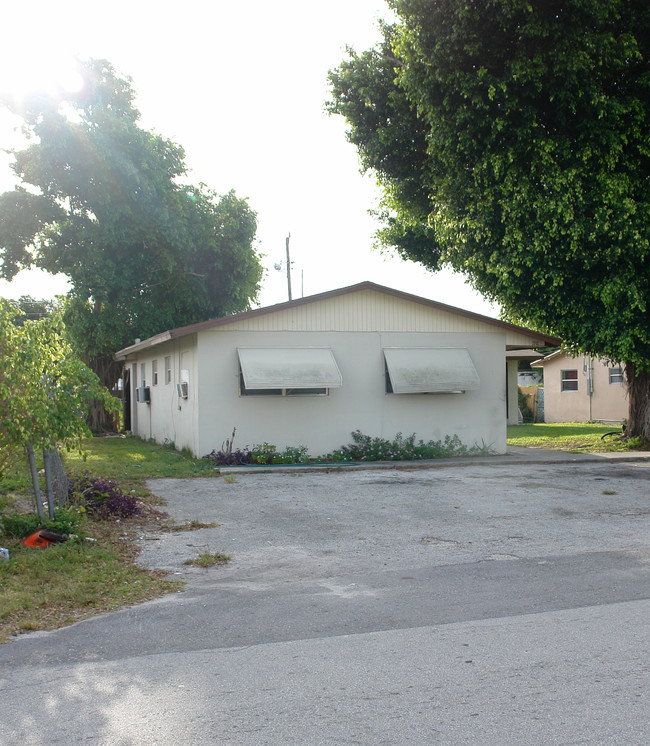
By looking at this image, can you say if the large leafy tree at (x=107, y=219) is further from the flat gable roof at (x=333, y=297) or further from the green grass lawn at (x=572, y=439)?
the green grass lawn at (x=572, y=439)

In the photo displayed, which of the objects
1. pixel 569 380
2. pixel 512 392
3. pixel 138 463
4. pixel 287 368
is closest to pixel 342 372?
pixel 287 368

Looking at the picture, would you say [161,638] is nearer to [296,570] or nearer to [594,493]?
[296,570]

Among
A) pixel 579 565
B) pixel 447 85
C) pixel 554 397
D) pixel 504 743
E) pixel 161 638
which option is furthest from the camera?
pixel 554 397

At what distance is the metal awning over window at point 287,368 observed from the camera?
1612 centimetres

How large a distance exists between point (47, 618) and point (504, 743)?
3754 millimetres

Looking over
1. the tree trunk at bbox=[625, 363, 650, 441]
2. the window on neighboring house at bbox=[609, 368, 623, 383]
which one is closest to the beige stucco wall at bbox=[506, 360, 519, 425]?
the window on neighboring house at bbox=[609, 368, 623, 383]

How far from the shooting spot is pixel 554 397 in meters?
33.3

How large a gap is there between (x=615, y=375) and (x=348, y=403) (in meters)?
16.5

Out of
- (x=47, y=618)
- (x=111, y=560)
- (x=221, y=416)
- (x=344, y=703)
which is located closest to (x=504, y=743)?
(x=344, y=703)

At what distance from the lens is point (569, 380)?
32656 mm

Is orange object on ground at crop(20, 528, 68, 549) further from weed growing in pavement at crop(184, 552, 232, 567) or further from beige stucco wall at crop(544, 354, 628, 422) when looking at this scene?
beige stucco wall at crop(544, 354, 628, 422)

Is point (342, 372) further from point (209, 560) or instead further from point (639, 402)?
point (209, 560)

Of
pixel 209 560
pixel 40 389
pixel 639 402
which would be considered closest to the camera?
pixel 209 560

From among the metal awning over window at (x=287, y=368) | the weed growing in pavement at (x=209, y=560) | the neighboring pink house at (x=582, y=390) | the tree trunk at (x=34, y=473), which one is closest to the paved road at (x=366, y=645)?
the weed growing in pavement at (x=209, y=560)
